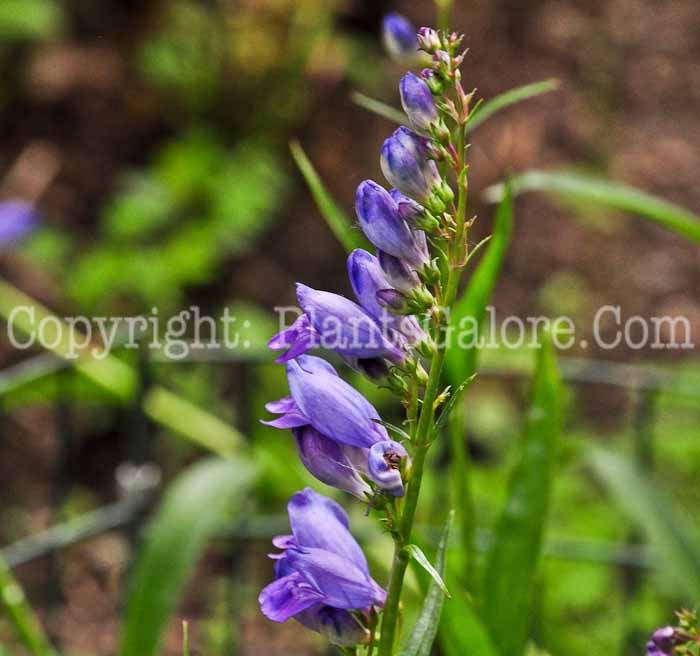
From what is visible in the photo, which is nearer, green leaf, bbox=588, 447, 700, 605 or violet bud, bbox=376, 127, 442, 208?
violet bud, bbox=376, 127, 442, 208

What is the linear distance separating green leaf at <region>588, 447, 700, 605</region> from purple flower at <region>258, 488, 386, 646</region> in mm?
564

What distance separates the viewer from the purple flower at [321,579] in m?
0.49

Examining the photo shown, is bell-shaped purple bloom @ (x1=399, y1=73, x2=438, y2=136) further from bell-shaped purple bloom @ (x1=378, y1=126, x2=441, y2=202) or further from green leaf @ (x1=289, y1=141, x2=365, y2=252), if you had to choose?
→ green leaf @ (x1=289, y1=141, x2=365, y2=252)

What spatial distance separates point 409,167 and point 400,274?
0.05 meters

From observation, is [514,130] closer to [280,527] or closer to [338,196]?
[338,196]

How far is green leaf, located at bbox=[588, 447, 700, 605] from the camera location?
1005 millimetres

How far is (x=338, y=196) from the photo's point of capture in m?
2.75

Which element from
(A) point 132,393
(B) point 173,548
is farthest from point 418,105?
(A) point 132,393

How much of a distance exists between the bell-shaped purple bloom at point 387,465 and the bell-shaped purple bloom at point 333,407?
0.02 m

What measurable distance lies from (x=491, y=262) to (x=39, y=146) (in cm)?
227

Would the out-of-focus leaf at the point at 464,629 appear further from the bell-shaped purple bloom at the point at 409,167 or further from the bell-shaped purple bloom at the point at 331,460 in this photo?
the bell-shaped purple bloom at the point at 409,167

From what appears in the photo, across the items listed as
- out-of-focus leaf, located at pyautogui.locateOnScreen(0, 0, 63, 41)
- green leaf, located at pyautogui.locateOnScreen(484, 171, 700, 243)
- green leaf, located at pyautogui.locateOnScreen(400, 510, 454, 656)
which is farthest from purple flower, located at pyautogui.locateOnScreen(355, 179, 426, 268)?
out-of-focus leaf, located at pyautogui.locateOnScreen(0, 0, 63, 41)

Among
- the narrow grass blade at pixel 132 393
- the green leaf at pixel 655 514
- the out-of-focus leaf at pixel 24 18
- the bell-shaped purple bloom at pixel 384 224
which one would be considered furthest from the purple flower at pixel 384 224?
the out-of-focus leaf at pixel 24 18

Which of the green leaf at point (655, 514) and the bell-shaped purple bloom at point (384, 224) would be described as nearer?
the bell-shaped purple bloom at point (384, 224)
